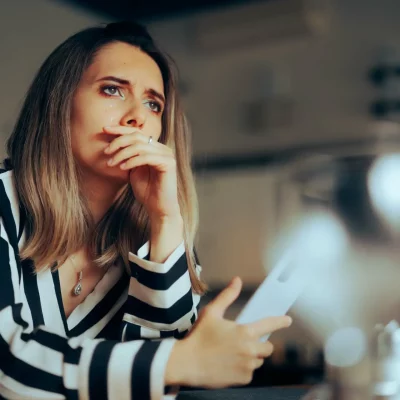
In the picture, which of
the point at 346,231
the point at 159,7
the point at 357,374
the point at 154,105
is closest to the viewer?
the point at 357,374


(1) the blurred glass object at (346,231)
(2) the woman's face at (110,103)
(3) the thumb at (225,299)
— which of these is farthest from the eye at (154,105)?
(1) the blurred glass object at (346,231)

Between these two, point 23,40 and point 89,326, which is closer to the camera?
point 89,326

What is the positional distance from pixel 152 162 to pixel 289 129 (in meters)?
1.56

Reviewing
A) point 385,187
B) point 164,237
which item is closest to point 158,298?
point 164,237

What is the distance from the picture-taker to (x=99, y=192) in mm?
582

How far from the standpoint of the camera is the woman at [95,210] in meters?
0.50

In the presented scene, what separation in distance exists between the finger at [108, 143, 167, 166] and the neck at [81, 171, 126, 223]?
4 centimetres

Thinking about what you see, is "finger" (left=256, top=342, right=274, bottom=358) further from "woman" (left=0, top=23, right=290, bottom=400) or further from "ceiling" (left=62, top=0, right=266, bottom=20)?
"ceiling" (left=62, top=0, right=266, bottom=20)

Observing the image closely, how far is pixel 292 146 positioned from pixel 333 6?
515 millimetres

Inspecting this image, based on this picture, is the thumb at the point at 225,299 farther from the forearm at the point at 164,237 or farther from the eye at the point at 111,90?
the eye at the point at 111,90

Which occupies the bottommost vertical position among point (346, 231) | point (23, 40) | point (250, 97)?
point (346, 231)

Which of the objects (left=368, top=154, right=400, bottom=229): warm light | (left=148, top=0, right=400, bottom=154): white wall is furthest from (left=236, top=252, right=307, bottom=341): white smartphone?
(left=148, top=0, right=400, bottom=154): white wall

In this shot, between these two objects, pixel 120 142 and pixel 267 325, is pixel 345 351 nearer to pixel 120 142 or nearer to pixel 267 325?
pixel 267 325

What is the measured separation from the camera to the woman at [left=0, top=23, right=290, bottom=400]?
0.50 m
